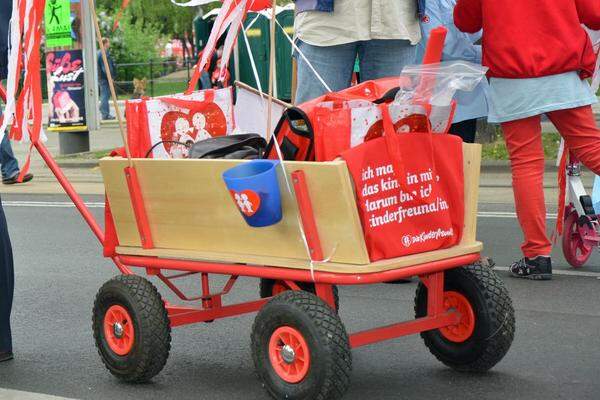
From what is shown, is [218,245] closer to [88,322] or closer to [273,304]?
[273,304]

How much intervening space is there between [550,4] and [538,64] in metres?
0.30

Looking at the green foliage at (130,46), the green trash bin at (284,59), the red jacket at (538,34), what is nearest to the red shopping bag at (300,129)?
the red jacket at (538,34)

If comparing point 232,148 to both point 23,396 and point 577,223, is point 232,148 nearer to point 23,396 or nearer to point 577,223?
point 23,396

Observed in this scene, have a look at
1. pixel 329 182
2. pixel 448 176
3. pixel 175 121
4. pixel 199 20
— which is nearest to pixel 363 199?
pixel 329 182

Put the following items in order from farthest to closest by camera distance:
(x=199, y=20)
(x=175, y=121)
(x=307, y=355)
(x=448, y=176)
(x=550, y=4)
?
(x=199, y=20) → (x=550, y=4) → (x=175, y=121) → (x=448, y=176) → (x=307, y=355)

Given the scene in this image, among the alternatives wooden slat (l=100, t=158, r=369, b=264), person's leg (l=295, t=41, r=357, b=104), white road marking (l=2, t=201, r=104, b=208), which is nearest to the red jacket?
person's leg (l=295, t=41, r=357, b=104)

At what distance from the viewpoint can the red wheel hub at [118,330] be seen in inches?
174

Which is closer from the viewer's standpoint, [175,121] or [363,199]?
[363,199]

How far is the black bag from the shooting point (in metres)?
4.42

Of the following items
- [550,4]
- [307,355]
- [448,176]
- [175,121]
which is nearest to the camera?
[307,355]

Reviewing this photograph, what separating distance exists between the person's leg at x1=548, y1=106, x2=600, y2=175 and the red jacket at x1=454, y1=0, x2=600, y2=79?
22 centimetres

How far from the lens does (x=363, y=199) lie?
12.8 feet

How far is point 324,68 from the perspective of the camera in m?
5.58

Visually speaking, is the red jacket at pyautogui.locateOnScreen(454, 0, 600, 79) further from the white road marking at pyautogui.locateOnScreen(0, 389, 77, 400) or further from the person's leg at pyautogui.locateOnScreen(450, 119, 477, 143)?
the white road marking at pyautogui.locateOnScreen(0, 389, 77, 400)
